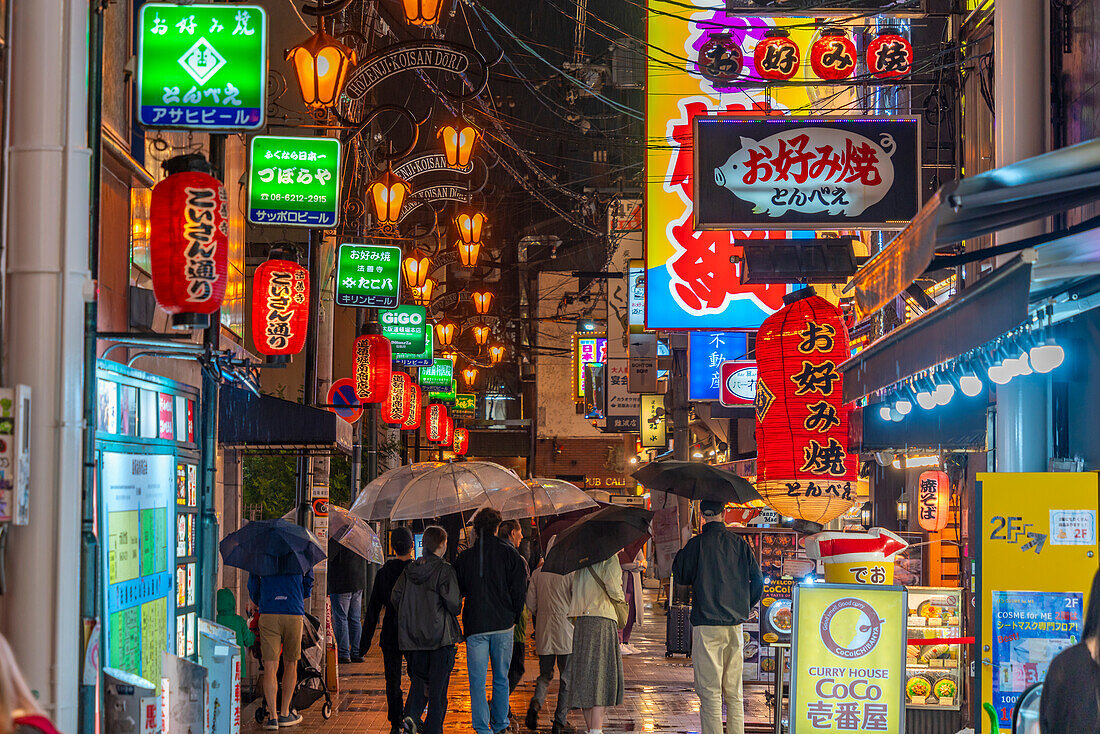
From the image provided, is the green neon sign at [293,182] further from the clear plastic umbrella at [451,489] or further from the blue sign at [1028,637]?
the blue sign at [1028,637]

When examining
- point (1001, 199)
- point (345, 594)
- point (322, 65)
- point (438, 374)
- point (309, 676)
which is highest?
point (322, 65)

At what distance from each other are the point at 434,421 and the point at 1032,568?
104ft

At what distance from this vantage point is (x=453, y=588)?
12.0m

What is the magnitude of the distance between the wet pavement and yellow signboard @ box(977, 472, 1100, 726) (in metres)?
5.39

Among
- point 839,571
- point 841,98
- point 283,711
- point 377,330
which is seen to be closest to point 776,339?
point 839,571

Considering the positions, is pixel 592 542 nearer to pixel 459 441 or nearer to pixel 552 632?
pixel 552 632

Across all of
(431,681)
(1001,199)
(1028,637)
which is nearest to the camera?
(1001,199)

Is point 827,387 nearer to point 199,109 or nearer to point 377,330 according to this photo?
point 199,109

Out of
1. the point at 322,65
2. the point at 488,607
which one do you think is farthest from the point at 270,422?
the point at 322,65

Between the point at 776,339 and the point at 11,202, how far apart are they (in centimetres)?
741

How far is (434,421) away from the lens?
39469 millimetres

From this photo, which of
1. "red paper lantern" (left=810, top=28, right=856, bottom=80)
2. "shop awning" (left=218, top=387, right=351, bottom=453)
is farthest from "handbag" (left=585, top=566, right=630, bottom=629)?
"red paper lantern" (left=810, top=28, right=856, bottom=80)

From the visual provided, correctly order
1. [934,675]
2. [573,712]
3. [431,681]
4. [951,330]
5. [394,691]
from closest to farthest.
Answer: [951,330] < [934,675] < [431,681] < [394,691] < [573,712]

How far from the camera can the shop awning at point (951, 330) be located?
21.6ft
